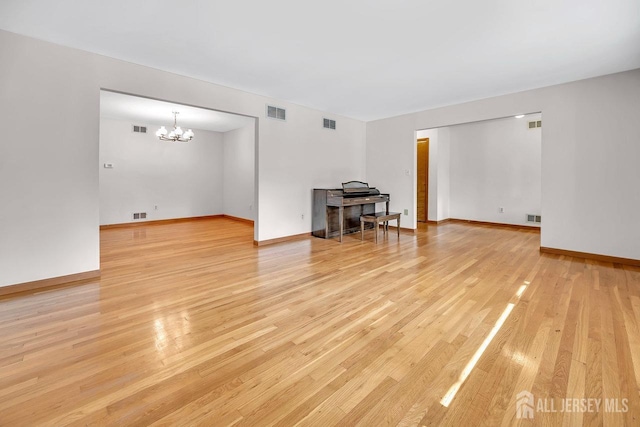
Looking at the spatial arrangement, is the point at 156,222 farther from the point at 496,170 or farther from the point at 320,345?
the point at 496,170

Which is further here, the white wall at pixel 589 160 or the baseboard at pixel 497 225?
the baseboard at pixel 497 225

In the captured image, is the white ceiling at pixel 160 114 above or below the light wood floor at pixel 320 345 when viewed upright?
above

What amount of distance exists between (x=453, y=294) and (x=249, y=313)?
75.3 inches

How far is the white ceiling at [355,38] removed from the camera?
2.48m

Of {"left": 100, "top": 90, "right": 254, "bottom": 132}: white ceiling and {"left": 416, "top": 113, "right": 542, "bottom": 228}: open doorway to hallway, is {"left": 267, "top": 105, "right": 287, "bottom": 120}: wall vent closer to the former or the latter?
{"left": 100, "top": 90, "right": 254, "bottom": 132}: white ceiling

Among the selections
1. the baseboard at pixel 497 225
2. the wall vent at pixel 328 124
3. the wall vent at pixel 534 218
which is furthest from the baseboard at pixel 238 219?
the wall vent at pixel 534 218

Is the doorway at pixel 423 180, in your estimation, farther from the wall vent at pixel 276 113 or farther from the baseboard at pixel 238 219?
the baseboard at pixel 238 219

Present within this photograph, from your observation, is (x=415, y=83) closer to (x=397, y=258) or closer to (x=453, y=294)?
(x=397, y=258)

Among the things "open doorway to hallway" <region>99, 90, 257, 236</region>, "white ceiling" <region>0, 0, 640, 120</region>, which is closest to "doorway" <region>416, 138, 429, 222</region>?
"white ceiling" <region>0, 0, 640, 120</region>

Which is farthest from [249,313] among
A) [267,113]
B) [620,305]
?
[267,113]

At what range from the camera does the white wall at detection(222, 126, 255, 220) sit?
304 inches
